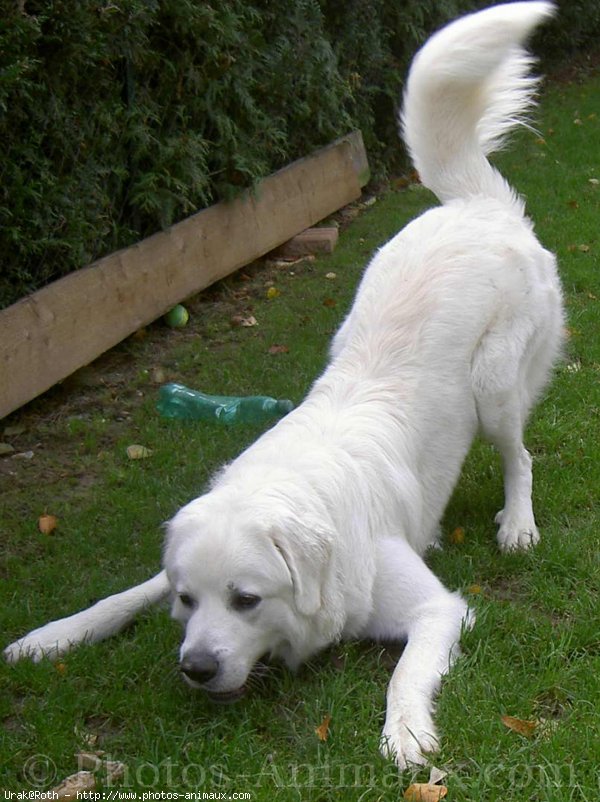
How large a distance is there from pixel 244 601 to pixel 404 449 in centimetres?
111

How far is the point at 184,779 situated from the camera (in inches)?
124

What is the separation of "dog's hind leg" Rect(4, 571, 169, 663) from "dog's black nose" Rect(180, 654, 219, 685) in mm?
815

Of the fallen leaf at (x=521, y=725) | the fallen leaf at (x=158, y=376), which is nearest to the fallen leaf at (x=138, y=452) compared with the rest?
the fallen leaf at (x=158, y=376)

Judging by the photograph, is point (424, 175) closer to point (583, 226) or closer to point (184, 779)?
point (184, 779)

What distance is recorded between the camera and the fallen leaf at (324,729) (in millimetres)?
3293

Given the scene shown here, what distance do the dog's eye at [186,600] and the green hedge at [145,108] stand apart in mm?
3218

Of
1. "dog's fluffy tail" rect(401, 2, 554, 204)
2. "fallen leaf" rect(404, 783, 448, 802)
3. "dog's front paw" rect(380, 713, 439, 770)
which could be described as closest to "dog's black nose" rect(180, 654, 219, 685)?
"dog's front paw" rect(380, 713, 439, 770)

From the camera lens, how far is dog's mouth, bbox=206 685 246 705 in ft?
11.1

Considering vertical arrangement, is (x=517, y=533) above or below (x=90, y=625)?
below

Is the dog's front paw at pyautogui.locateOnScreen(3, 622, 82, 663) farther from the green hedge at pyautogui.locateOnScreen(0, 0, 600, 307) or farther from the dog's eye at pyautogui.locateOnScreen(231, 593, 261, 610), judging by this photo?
the green hedge at pyautogui.locateOnScreen(0, 0, 600, 307)

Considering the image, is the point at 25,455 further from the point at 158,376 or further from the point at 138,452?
the point at 158,376

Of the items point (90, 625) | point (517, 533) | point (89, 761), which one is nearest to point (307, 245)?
point (517, 533)

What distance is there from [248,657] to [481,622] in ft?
3.11

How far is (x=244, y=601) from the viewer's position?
10.8ft
